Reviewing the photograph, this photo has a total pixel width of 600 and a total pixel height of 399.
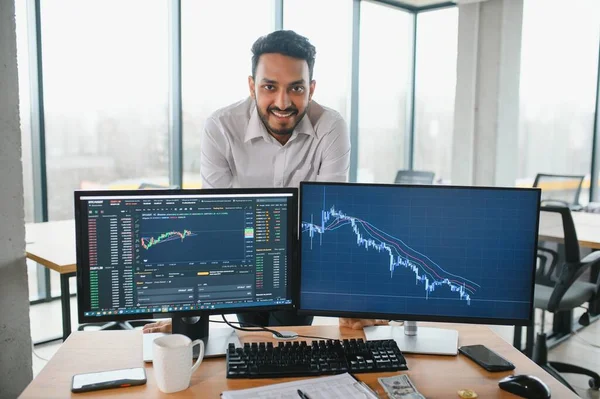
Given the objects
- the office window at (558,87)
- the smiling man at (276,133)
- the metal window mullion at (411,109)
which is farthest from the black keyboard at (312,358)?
the metal window mullion at (411,109)

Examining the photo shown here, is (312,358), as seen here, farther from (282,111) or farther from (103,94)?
(103,94)

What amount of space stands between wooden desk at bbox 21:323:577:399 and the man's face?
0.86 meters

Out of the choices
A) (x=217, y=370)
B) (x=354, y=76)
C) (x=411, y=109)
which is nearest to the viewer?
(x=217, y=370)

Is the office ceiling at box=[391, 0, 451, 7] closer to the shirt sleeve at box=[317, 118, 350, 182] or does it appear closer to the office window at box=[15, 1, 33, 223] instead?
the office window at box=[15, 1, 33, 223]

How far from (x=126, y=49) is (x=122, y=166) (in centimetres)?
97

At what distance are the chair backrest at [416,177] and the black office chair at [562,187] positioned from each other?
1056 millimetres

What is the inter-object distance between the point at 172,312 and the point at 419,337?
28.0 inches

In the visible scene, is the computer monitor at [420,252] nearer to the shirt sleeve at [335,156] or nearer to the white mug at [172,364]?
the white mug at [172,364]

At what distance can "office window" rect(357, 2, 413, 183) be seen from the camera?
647 cm

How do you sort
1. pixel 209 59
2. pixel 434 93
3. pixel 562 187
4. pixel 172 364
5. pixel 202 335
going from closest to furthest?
pixel 172 364, pixel 202 335, pixel 209 59, pixel 562 187, pixel 434 93

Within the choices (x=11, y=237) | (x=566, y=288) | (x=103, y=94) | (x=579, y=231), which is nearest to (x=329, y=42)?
(x=103, y=94)

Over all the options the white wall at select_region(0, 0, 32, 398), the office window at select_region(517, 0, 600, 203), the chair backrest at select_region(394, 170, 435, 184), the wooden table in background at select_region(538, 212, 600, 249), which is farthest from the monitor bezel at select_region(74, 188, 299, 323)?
the office window at select_region(517, 0, 600, 203)

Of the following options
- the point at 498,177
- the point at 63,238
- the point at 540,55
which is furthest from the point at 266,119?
the point at 540,55

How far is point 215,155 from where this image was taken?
2.17 m
